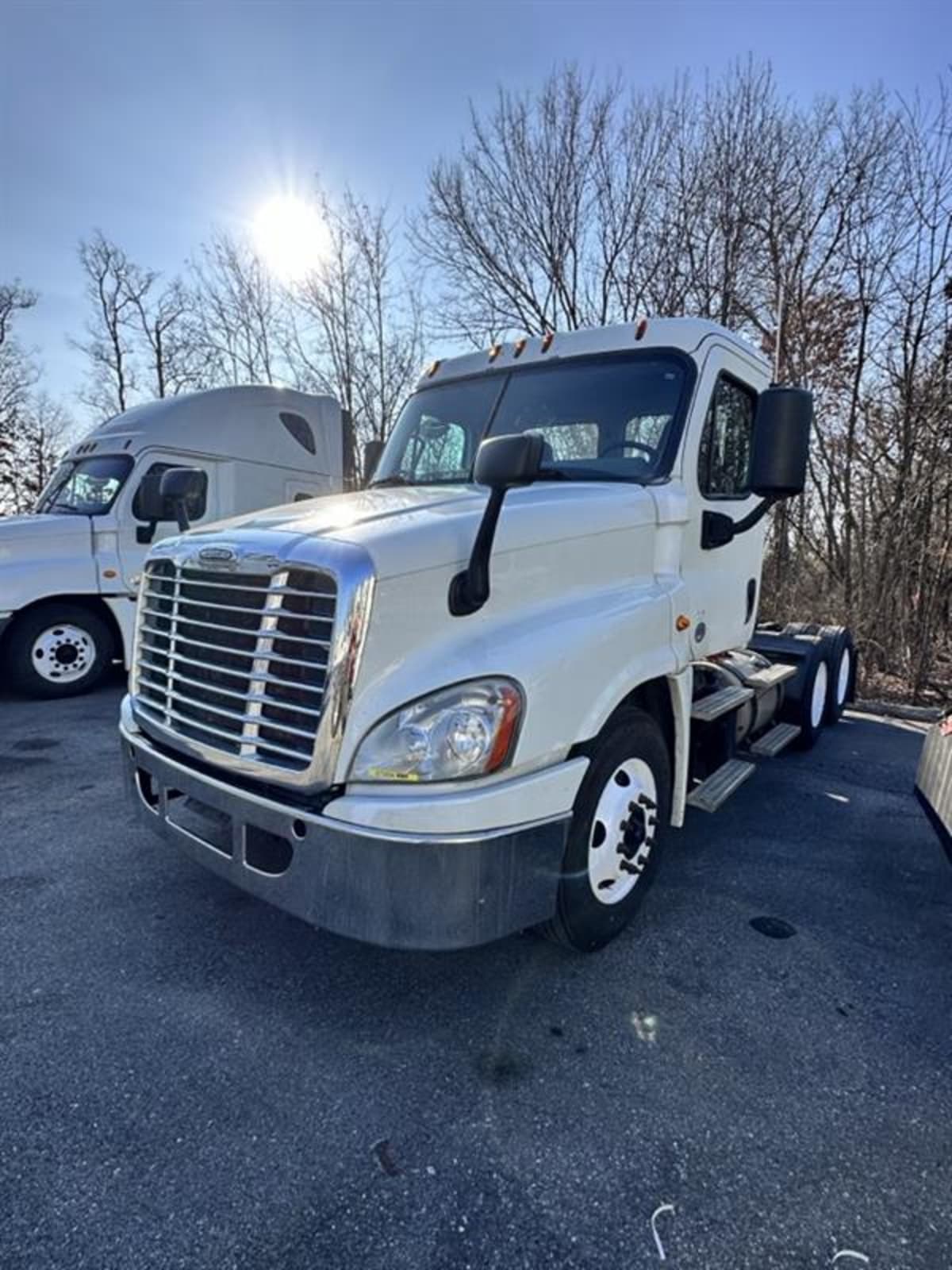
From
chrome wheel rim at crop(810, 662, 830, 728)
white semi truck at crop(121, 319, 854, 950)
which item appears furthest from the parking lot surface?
chrome wheel rim at crop(810, 662, 830, 728)

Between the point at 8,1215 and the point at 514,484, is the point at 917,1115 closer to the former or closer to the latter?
the point at 514,484

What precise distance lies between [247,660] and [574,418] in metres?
2.01

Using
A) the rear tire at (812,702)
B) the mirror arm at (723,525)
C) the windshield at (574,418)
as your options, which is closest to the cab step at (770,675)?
the rear tire at (812,702)

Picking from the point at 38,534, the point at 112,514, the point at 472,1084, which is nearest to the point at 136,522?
the point at 112,514

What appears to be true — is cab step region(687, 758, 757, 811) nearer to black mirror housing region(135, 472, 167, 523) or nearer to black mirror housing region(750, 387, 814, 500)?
black mirror housing region(750, 387, 814, 500)

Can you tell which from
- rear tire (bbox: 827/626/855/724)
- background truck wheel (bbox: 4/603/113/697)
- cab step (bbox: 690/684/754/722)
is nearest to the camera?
cab step (bbox: 690/684/754/722)

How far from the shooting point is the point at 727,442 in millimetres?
3652

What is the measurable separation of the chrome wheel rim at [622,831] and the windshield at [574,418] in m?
1.34

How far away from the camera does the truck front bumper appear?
2.11m

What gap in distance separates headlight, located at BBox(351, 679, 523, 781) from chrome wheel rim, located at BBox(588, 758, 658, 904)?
2.35ft

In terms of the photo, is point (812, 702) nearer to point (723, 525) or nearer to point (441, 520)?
point (723, 525)

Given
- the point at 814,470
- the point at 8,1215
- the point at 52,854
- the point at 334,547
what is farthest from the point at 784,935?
the point at 814,470

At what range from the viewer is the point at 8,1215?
1.75m

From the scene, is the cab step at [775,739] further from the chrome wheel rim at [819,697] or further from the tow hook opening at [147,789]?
the tow hook opening at [147,789]
